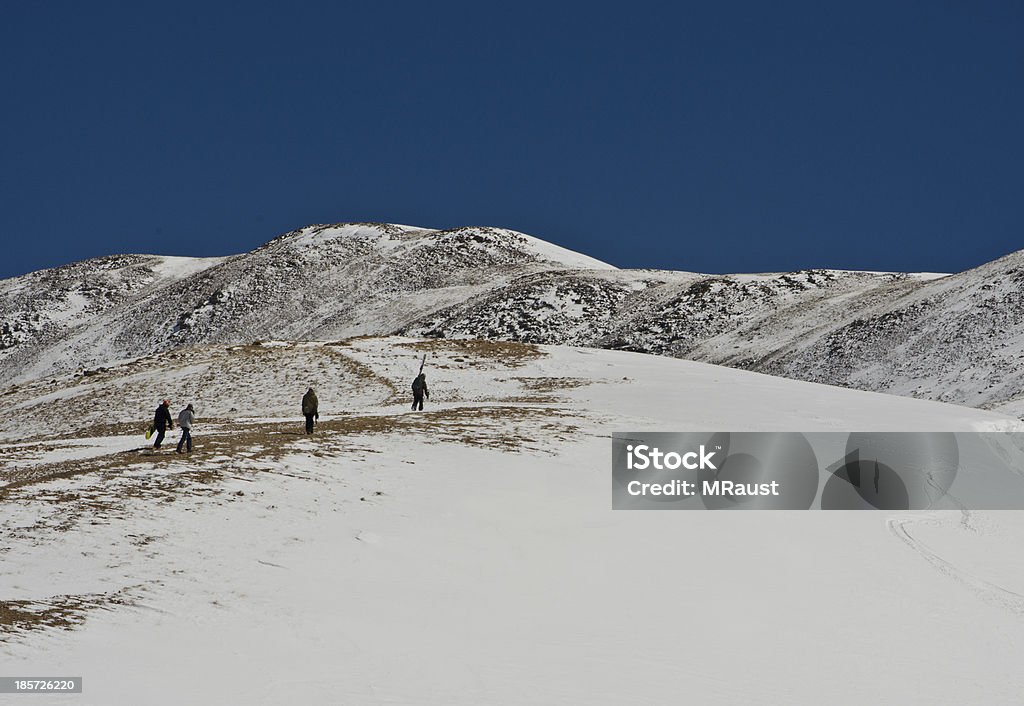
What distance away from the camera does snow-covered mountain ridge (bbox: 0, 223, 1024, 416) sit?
256 feet

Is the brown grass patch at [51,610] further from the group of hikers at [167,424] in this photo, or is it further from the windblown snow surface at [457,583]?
the group of hikers at [167,424]

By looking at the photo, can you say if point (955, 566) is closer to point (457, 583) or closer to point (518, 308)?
point (457, 583)

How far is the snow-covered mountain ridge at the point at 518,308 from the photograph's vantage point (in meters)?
77.9

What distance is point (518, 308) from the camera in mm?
104188

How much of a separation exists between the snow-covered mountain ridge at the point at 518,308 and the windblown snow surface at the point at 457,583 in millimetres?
35582

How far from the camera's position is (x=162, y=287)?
440 ft

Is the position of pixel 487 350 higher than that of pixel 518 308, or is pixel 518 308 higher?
pixel 518 308

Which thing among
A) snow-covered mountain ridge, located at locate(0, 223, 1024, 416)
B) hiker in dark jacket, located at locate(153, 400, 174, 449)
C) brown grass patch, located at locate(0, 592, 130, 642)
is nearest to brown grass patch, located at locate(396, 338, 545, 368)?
snow-covered mountain ridge, located at locate(0, 223, 1024, 416)

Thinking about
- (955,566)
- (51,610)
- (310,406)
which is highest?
(310,406)

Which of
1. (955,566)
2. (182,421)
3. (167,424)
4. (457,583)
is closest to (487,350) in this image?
(167,424)

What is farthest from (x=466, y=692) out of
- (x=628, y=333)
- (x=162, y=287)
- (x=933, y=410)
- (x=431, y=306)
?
(x=162, y=287)

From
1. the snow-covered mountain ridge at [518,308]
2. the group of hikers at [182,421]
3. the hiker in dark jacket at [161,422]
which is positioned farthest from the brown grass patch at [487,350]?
the hiker in dark jacket at [161,422]

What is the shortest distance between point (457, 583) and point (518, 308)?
85679 millimetres

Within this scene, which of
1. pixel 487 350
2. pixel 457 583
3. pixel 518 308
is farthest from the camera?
pixel 518 308
